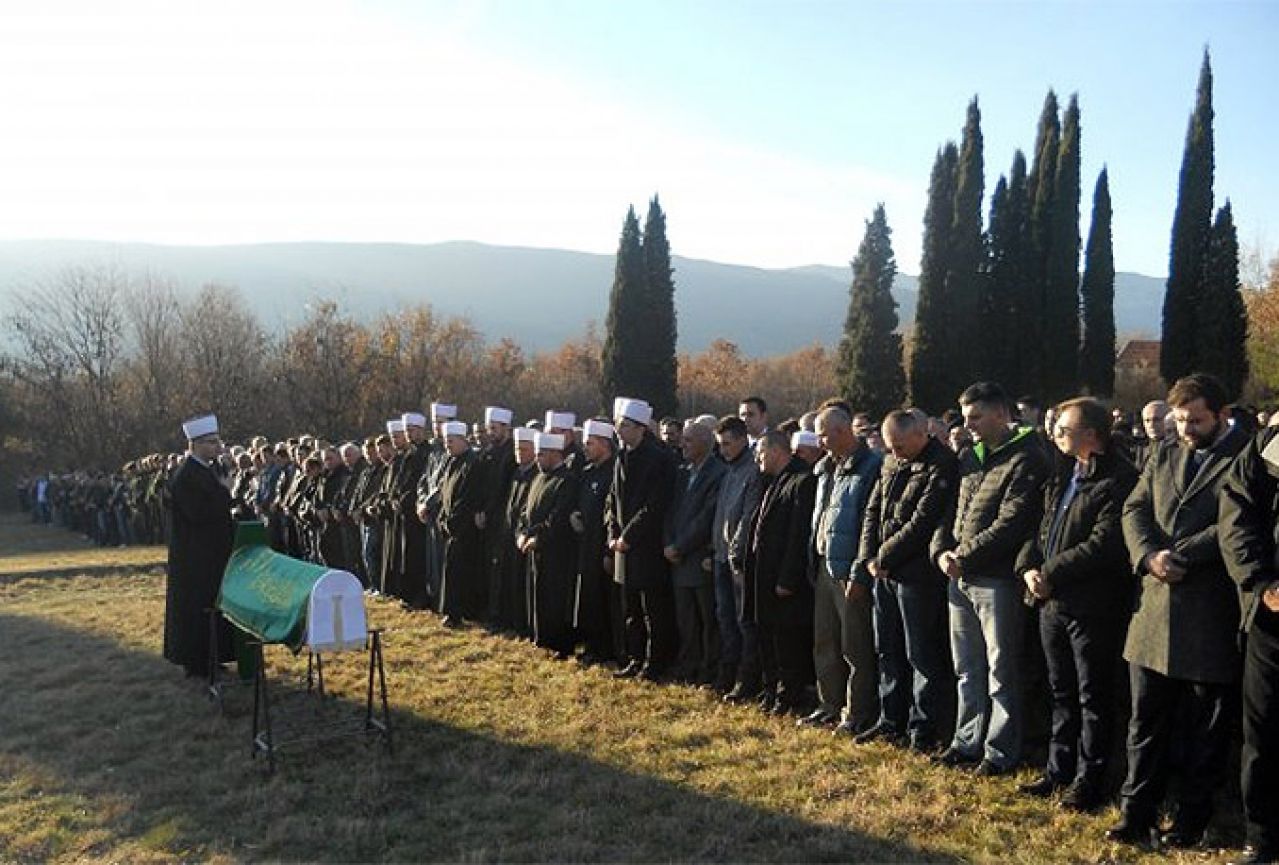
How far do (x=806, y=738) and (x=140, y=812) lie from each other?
397 centimetres

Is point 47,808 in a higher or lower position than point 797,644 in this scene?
lower

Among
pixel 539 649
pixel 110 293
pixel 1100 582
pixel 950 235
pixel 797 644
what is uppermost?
pixel 950 235

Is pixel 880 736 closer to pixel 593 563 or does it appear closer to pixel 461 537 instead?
pixel 593 563

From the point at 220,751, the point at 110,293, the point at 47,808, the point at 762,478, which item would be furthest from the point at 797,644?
the point at 110,293

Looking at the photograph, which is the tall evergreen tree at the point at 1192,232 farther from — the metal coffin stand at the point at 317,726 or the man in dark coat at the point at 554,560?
the metal coffin stand at the point at 317,726

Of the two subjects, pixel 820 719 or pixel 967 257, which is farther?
pixel 967 257

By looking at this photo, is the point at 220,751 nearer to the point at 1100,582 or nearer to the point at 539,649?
the point at 539,649

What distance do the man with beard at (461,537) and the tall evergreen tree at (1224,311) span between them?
30.6 meters

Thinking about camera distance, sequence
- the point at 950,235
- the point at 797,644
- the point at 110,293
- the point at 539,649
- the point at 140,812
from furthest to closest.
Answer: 1. the point at 110,293
2. the point at 950,235
3. the point at 539,649
4. the point at 797,644
5. the point at 140,812

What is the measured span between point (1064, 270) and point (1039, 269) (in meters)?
0.87

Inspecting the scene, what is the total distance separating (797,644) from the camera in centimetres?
699

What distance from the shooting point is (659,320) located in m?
42.5

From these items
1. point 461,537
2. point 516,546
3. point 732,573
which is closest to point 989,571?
point 732,573

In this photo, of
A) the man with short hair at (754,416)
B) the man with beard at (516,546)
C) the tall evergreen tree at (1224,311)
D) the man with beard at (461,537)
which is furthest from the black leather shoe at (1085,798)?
the tall evergreen tree at (1224,311)
